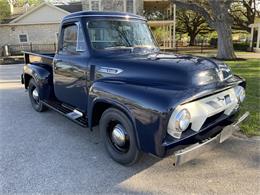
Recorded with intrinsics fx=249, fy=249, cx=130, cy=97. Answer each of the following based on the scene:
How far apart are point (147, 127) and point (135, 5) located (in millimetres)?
23370

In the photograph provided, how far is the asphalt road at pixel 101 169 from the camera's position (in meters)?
3.01

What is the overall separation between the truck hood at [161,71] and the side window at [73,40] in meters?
0.51

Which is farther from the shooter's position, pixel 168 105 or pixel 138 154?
pixel 138 154

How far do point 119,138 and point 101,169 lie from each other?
50 centimetres

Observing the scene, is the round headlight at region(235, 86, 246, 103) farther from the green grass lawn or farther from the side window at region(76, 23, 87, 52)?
the side window at region(76, 23, 87, 52)

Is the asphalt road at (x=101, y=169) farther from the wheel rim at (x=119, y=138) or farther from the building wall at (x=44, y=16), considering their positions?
the building wall at (x=44, y=16)

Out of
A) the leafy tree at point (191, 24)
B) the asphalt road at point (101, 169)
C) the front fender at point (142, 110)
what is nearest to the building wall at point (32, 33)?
the leafy tree at point (191, 24)

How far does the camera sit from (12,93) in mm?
8203

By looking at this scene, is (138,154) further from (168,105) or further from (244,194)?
(244,194)

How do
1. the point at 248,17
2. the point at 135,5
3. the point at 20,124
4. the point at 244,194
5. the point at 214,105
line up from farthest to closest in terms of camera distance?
the point at 248,17 → the point at 135,5 → the point at 20,124 → the point at 214,105 → the point at 244,194

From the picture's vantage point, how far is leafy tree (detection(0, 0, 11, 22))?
28.0m

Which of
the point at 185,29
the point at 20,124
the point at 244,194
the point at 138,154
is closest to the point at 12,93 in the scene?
the point at 20,124

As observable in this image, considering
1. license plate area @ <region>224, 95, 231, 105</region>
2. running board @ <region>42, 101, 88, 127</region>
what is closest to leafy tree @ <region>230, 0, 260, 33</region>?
running board @ <region>42, 101, 88, 127</region>

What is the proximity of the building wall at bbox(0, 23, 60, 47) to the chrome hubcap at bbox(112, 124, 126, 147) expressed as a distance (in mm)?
25368
